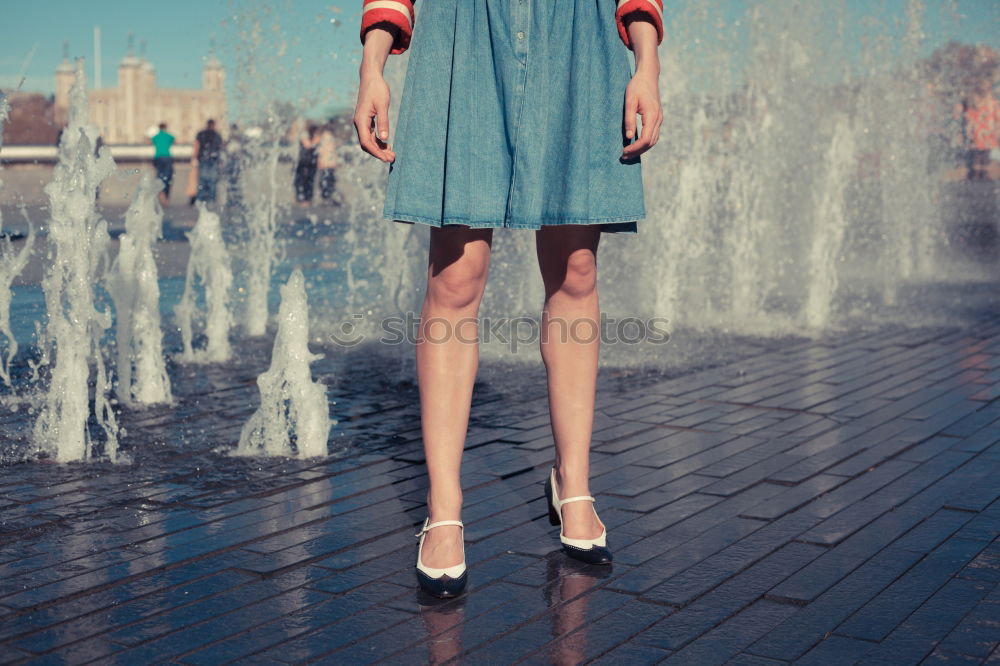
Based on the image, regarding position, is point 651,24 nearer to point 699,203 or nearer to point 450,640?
point 450,640

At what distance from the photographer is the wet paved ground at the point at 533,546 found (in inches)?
88.4

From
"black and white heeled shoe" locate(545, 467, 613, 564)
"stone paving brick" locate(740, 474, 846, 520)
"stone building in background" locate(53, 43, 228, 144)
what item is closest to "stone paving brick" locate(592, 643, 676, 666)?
"black and white heeled shoe" locate(545, 467, 613, 564)

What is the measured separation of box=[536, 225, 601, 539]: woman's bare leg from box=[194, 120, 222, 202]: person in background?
62.2 ft

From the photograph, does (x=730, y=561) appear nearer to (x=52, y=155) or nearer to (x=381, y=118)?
(x=381, y=118)

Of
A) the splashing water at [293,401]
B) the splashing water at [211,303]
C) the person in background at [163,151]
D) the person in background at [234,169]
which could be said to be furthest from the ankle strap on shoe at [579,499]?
the person in background at [234,169]

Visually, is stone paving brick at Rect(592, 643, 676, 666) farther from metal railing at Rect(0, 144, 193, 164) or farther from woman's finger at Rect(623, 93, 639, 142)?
metal railing at Rect(0, 144, 193, 164)

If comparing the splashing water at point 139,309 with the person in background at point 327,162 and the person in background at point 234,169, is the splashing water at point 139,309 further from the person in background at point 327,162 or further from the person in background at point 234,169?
the person in background at point 327,162

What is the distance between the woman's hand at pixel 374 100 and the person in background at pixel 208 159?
748 inches

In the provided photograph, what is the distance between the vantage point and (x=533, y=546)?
286 centimetres

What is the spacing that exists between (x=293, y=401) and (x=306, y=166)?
2359 centimetres

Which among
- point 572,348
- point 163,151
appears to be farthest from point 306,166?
point 572,348

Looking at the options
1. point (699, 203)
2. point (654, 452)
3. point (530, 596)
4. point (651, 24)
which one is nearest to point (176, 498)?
point (530, 596)

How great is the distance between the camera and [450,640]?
225cm

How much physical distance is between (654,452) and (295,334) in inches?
50.7
